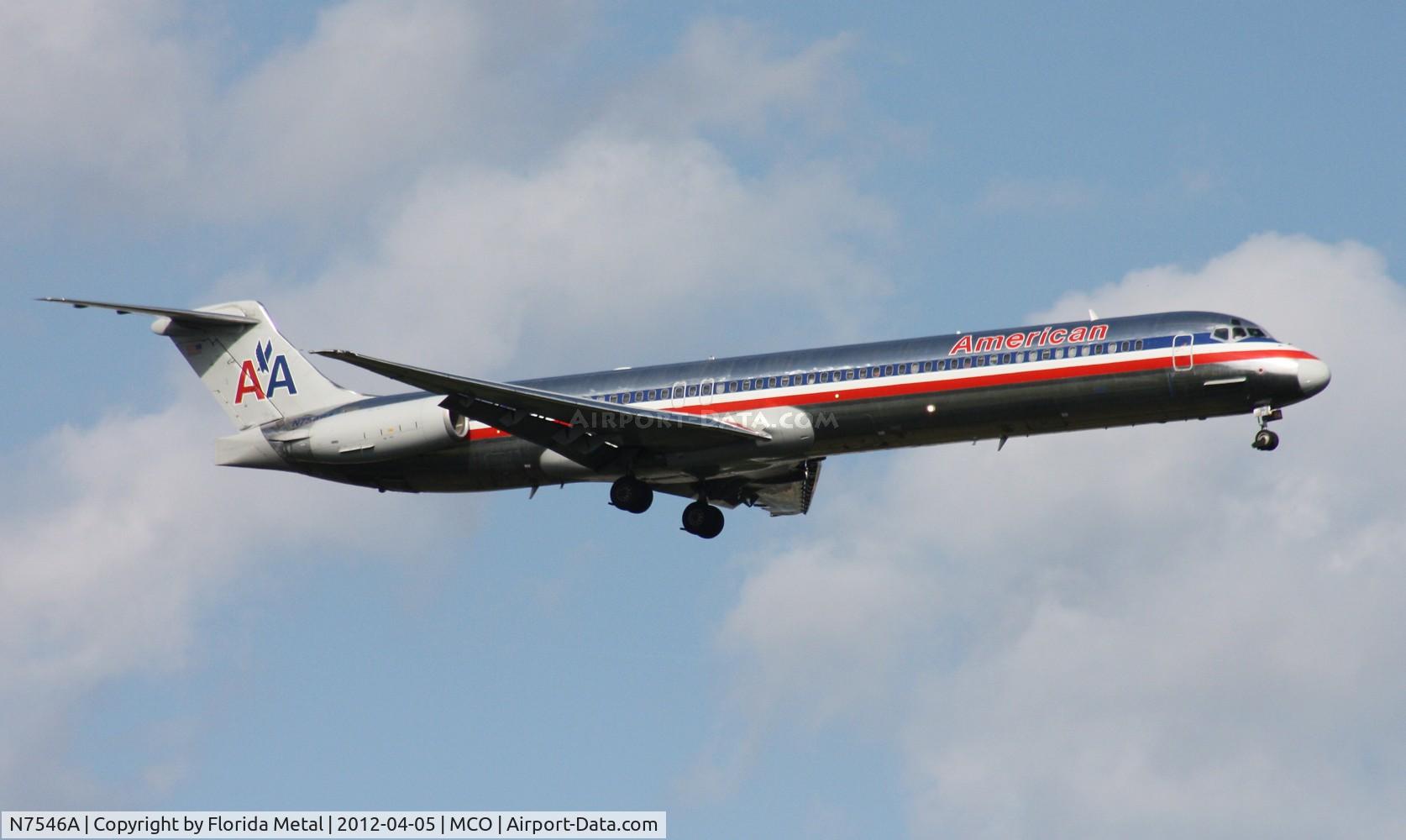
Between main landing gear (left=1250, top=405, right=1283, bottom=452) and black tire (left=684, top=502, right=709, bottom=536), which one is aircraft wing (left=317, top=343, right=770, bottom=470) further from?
main landing gear (left=1250, top=405, right=1283, bottom=452)

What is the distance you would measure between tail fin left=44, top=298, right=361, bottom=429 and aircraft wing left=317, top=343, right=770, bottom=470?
5244mm

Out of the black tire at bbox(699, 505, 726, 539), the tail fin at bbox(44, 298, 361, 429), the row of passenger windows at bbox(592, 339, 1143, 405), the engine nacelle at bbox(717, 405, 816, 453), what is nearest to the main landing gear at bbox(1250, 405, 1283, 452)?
the row of passenger windows at bbox(592, 339, 1143, 405)

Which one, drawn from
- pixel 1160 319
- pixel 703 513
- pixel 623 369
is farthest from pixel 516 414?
pixel 1160 319

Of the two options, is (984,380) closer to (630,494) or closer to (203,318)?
(630,494)

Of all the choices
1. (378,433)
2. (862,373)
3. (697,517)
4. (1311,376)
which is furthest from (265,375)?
(1311,376)

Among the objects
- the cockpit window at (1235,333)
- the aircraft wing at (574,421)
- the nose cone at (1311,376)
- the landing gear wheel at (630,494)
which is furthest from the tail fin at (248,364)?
the nose cone at (1311,376)

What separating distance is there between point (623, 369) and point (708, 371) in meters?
2.29

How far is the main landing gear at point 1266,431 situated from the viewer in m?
30.0

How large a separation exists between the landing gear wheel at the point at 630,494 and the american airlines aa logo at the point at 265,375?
816 cm

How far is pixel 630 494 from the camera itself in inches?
1367

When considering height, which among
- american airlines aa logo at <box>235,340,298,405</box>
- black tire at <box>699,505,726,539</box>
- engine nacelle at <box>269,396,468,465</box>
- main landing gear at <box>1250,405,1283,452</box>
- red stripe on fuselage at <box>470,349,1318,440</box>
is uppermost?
american airlines aa logo at <box>235,340,298,405</box>

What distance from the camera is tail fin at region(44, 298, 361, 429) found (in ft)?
124

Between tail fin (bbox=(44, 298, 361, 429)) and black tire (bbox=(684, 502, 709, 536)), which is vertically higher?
tail fin (bbox=(44, 298, 361, 429))

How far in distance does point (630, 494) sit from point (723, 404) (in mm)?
3112
